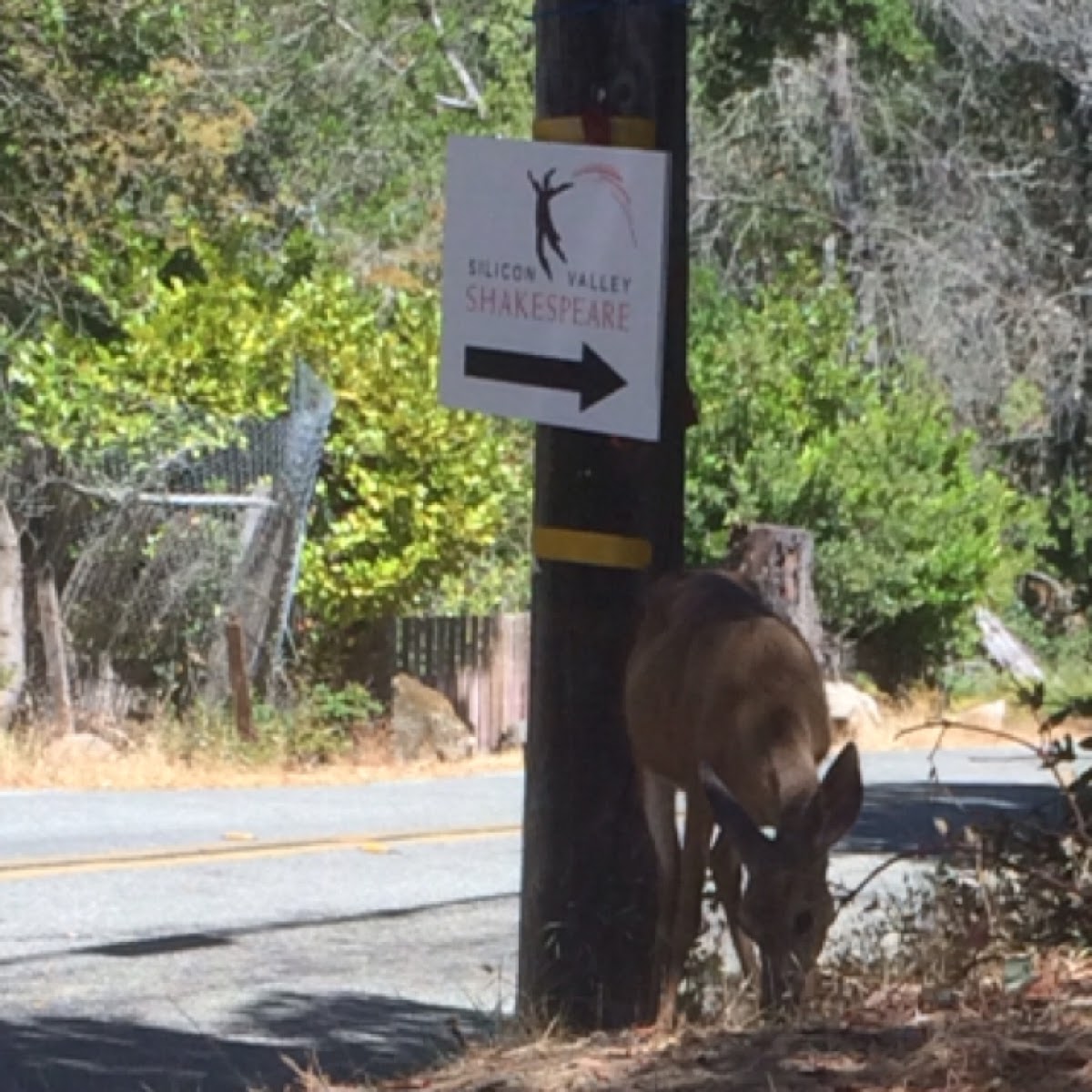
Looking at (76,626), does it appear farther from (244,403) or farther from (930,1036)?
(930,1036)

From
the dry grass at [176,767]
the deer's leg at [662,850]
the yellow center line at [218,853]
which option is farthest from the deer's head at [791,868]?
the dry grass at [176,767]

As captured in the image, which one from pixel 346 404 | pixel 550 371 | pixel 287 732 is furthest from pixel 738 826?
pixel 346 404

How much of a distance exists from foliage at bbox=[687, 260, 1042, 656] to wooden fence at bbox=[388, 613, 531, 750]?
12.4 feet

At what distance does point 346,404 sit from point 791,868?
15277 mm

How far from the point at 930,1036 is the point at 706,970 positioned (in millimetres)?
1404

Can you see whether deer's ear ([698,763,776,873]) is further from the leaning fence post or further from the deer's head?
the leaning fence post

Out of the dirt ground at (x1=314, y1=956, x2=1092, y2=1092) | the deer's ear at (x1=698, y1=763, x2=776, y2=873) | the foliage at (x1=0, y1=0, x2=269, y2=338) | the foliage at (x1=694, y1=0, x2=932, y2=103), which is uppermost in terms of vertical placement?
the foliage at (x1=694, y1=0, x2=932, y2=103)

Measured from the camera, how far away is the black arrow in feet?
20.8

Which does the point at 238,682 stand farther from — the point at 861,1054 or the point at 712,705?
the point at 861,1054

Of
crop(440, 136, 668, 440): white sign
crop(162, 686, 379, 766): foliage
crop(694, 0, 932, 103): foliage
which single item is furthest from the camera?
crop(162, 686, 379, 766): foliage

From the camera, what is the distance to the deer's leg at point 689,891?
6.64m

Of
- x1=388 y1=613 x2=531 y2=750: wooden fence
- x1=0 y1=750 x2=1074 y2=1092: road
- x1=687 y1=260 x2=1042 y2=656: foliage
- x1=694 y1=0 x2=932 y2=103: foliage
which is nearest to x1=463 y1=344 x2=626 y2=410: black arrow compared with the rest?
x1=0 y1=750 x2=1074 y2=1092: road

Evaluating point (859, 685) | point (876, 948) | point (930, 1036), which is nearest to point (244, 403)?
point (859, 685)

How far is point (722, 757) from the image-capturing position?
21.9 ft
